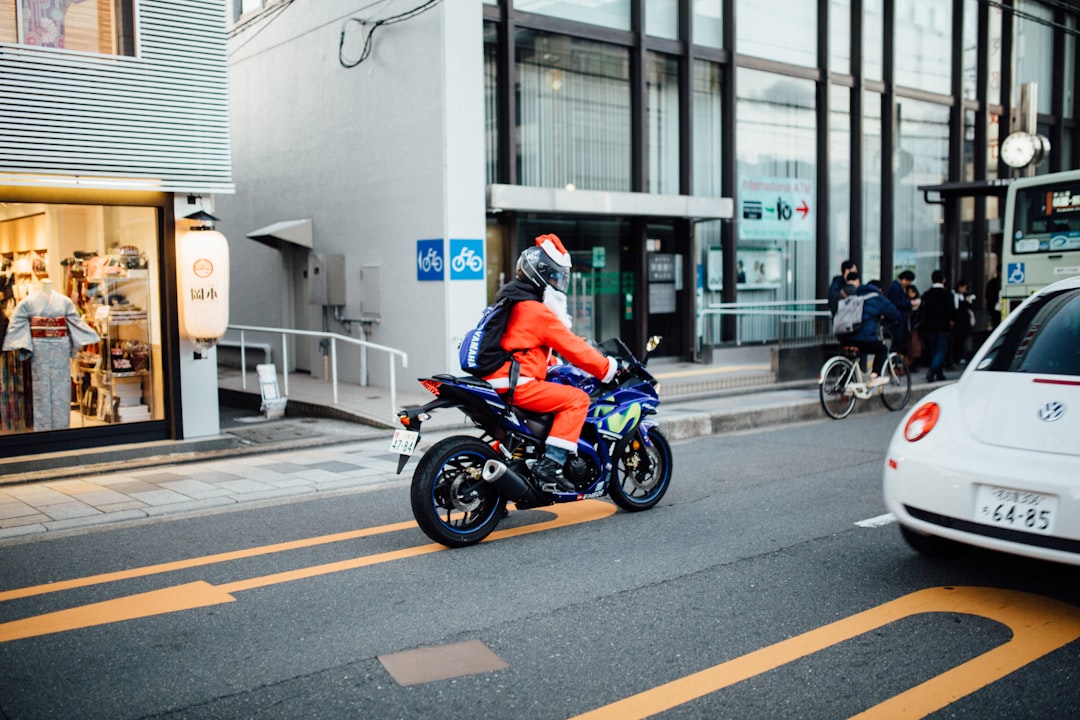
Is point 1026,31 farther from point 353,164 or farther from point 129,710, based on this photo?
point 129,710

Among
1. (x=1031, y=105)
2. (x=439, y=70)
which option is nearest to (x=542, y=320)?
(x=439, y=70)

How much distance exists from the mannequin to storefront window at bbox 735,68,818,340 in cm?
1220

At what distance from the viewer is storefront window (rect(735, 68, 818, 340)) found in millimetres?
18281

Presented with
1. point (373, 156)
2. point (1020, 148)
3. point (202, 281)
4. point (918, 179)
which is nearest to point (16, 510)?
point (202, 281)

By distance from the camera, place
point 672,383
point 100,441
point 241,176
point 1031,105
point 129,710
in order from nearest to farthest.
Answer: point 129,710 → point 100,441 → point 672,383 → point 241,176 → point 1031,105

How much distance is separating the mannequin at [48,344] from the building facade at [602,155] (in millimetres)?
5038

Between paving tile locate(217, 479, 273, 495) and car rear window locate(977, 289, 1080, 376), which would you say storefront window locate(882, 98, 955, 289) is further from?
paving tile locate(217, 479, 273, 495)

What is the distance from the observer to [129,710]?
388 cm

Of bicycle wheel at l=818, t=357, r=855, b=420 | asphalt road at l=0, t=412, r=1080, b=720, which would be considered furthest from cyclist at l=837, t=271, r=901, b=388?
asphalt road at l=0, t=412, r=1080, b=720

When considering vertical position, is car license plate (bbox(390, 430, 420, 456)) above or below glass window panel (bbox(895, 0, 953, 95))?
below

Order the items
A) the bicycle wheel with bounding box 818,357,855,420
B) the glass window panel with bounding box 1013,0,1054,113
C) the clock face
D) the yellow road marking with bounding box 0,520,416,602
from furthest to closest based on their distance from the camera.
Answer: the glass window panel with bounding box 1013,0,1054,113 → the clock face → the bicycle wheel with bounding box 818,357,855,420 → the yellow road marking with bounding box 0,520,416,602

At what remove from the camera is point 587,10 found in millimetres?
15688

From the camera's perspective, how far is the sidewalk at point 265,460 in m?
7.78

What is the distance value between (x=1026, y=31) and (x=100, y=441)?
2472 cm
